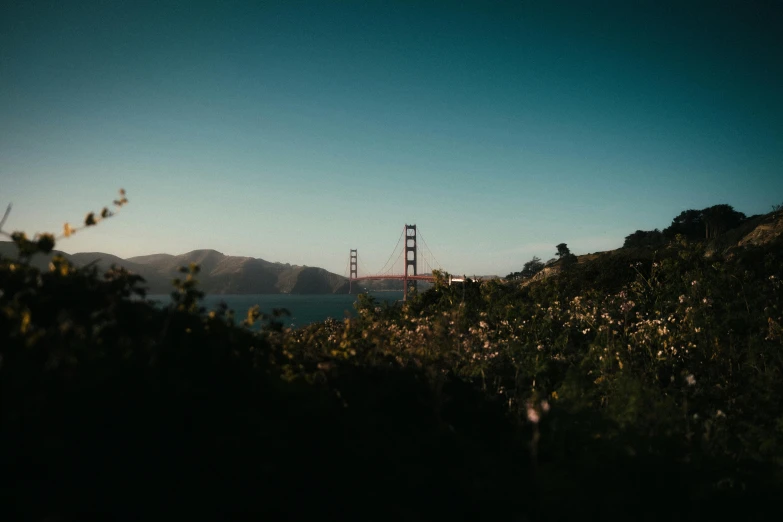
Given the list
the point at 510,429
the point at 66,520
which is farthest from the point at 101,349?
the point at 510,429

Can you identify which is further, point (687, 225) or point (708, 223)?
point (687, 225)

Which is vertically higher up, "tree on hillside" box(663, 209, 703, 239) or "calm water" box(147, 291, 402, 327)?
"tree on hillside" box(663, 209, 703, 239)

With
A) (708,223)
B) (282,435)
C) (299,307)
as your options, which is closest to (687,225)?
(708,223)

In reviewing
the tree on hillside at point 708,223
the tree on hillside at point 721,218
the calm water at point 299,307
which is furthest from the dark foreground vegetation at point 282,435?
the tree on hillside at point 721,218

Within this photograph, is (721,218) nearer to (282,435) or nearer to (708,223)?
(708,223)

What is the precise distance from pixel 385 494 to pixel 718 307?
5387mm

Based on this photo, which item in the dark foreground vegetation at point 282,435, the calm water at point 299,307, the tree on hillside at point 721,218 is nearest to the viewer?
the dark foreground vegetation at point 282,435

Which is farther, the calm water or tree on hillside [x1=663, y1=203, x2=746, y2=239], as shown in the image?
tree on hillside [x1=663, y1=203, x2=746, y2=239]

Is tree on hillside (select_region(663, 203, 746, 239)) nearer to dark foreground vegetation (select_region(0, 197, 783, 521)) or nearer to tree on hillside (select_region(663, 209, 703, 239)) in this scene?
tree on hillside (select_region(663, 209, 703, 239))

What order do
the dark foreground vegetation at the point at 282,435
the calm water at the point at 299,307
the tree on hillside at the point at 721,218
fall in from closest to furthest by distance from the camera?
the dark foreground vegetation at the point at 282,435 → the calm water at the point at 299,307 → the tree on hillside at the point at 721,218

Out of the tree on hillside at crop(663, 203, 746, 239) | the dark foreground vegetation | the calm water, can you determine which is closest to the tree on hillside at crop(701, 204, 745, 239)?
the tree on hillside at crop(663, 203, 746, 239)

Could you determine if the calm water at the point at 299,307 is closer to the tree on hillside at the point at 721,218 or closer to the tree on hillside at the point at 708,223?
the tree on hillside at the point at 708,223

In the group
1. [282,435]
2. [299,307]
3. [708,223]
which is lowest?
[299,307]

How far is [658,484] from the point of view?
74.0 inches
